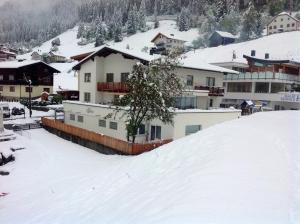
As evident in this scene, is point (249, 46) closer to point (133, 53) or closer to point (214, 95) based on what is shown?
point (214, 95)

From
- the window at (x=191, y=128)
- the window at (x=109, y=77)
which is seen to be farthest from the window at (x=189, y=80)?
the window at (x=191, y=128)

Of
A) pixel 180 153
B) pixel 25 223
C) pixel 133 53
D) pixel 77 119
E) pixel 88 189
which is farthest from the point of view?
pixel 77 119

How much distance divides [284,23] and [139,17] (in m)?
65.4

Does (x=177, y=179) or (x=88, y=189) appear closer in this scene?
(x=177, y=179)

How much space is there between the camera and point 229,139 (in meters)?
17.9

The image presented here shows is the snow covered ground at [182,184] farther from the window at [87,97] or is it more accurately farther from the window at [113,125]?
the window at [87,97]

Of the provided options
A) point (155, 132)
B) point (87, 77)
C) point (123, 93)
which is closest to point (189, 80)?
point (123, 93)

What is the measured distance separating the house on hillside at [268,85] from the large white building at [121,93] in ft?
38.6

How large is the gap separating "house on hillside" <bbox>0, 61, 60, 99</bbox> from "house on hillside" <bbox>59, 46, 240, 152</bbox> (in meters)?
23.7

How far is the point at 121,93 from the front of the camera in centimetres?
3488

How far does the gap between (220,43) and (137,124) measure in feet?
254

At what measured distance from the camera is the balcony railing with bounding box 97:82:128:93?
3435 centimetres

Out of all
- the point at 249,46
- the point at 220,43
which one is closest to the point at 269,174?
the point at 249,46

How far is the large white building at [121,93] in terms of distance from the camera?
28.7 metres
